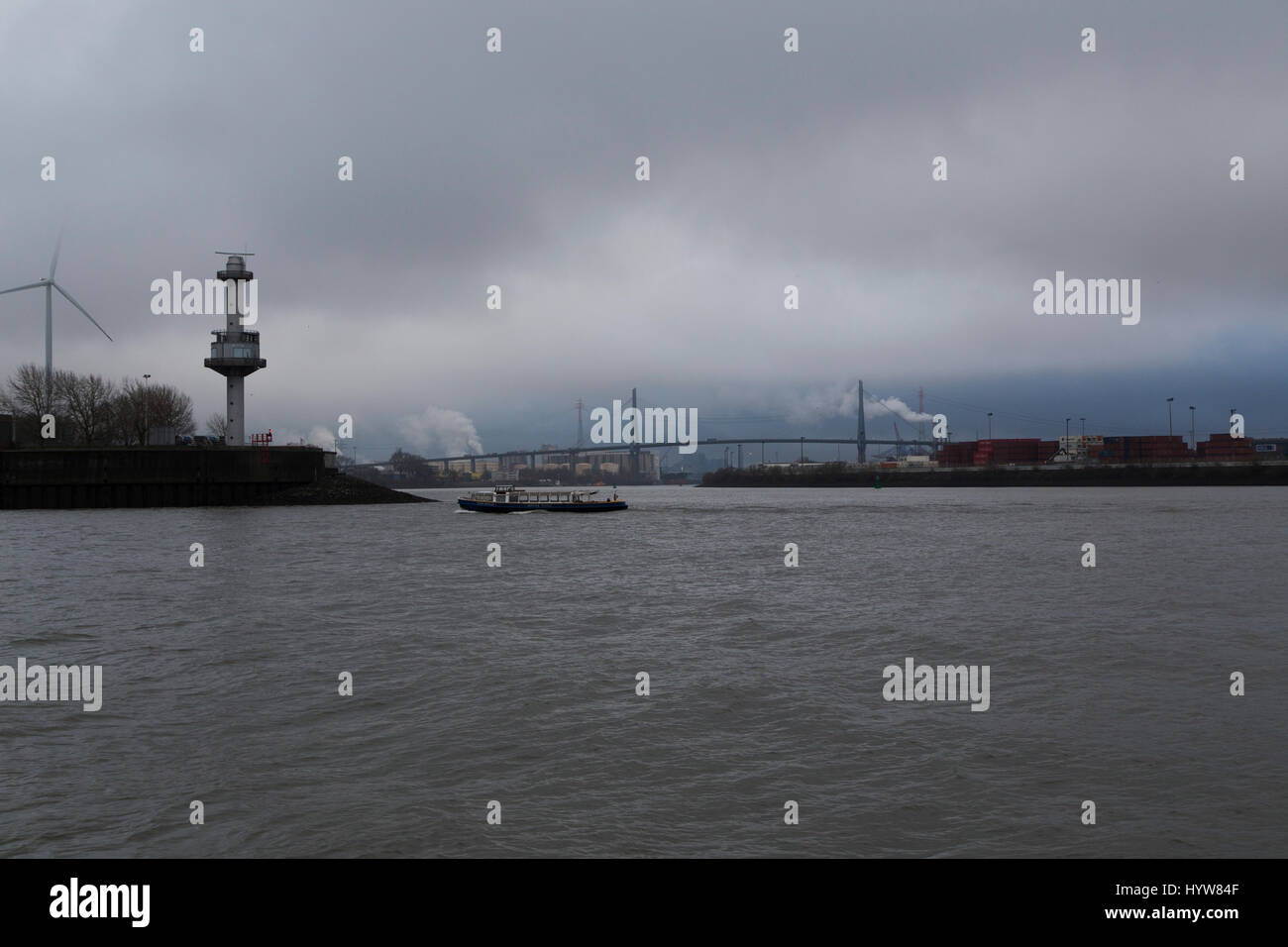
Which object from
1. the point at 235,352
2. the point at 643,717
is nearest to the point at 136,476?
the point at 235,352

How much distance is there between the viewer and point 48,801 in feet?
33.7

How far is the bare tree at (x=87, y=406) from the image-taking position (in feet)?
341

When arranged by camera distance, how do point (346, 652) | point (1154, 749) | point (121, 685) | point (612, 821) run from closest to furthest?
point (612, 821) → point (1154, 749) → point (121, 685) → point (346, 652)

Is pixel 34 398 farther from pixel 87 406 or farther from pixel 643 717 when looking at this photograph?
pixel 643 717

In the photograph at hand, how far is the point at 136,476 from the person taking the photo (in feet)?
279

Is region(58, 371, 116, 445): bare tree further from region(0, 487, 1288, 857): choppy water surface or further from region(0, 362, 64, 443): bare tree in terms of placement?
region(0, 487, 1288, 857): choppy water surface

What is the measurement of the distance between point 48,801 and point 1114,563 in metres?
37.5

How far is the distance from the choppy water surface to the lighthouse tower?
6236 cm

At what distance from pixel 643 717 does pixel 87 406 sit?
4410 inches
